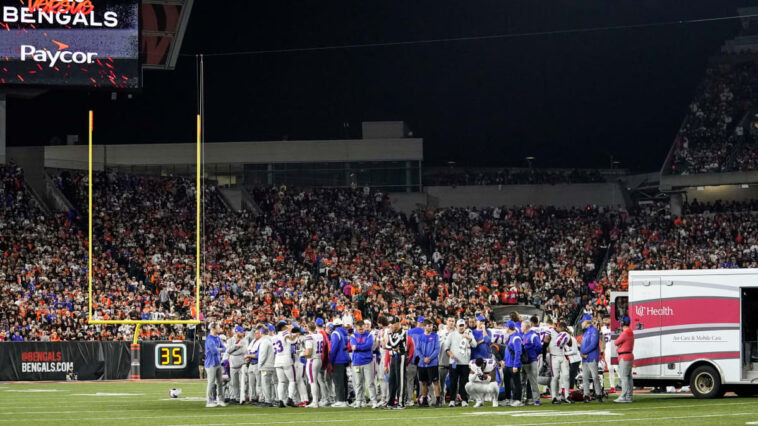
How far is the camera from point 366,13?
40.8 meters

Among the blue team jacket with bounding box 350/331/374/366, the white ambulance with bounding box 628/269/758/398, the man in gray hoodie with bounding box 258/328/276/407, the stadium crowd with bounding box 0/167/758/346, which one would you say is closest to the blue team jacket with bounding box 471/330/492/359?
the blue team jacket with bounding box 350/331/374/366

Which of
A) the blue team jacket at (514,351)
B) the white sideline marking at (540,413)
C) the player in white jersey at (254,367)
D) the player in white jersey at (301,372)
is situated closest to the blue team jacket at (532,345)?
the blue team jacket at (514,351)

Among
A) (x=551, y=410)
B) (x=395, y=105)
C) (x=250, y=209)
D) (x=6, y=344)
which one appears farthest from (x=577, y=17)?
(x=551, y=410)

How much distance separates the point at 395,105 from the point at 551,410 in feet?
113

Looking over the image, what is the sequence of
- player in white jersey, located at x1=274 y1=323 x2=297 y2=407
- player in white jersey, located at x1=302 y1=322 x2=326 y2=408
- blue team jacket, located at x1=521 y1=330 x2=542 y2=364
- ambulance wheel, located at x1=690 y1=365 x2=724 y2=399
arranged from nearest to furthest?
1. blue team jacket, located at x1=521 y1=330 x2=542 y2=364
2. player in white jersey, located at x1=302 y1=322 x2=326 y2=408
3. player in white jersey, located at x1=274 y1=323 x2=297 y2=407
4. ambulance wheel, located at x1=690 y1=365 x2=724 y2=399

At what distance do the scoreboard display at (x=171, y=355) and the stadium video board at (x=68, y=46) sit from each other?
23.4ft

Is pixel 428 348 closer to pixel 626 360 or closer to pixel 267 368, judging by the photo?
pixel 267 368

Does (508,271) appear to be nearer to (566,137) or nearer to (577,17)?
(577,17)

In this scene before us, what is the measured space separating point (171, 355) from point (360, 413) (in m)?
15.1

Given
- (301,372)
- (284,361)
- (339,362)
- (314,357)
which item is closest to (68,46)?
(301,372)

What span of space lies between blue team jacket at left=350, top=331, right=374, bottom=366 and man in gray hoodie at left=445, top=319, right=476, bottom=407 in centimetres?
115

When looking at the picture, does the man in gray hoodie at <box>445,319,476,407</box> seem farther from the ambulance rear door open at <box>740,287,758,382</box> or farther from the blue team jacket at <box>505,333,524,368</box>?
the ambulance rear door open at <box>740,287,758,382</box>

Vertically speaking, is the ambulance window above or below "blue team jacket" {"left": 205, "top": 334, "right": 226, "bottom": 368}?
above

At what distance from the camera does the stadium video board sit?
1068 inches
